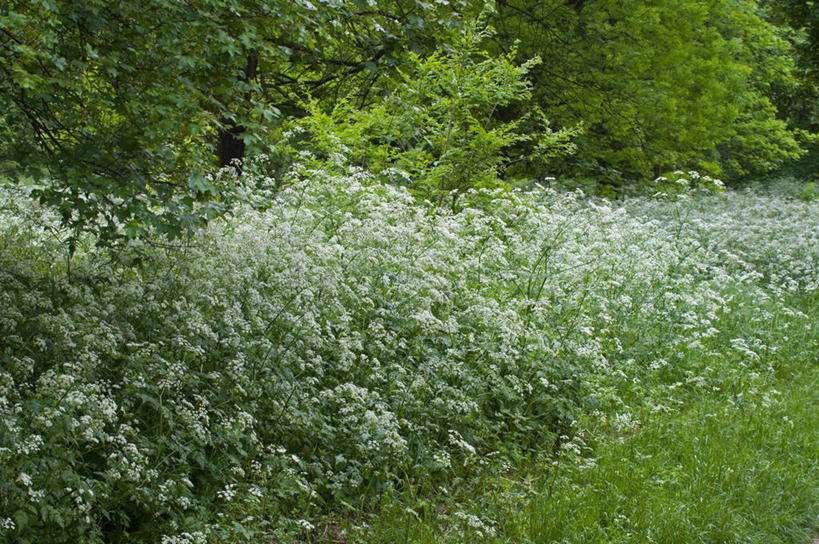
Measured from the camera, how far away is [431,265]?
6.84 meters

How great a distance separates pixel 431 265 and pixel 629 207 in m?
12.5

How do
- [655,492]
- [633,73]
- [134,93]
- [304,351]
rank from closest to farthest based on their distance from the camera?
[134,93] → [655,492] → [304,351] → [633,73]

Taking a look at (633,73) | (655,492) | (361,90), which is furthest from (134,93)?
(633,73)

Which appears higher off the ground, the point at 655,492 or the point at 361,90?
the point at 361,90

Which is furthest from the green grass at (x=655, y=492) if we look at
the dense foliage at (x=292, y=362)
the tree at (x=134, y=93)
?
the tree at (x=134, y=93)

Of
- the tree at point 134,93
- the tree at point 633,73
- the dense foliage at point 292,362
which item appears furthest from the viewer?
the tree at point 633,73

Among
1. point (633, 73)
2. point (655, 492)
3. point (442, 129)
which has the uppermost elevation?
point (633, 73)

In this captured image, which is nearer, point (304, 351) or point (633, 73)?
point (304, 351)

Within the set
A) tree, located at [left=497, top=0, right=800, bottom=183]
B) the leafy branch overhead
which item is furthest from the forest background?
tree, located at [left=497, top=0, right=800, bottom=183]

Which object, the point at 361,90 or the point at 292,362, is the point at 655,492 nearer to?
the point at 292,362

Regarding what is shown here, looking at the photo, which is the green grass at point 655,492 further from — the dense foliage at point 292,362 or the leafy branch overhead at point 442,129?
the leafy branch overhead at point 442,129

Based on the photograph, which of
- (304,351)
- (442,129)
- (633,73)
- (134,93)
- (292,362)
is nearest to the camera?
(134,93)

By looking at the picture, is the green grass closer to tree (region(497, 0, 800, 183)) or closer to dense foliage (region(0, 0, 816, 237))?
dense foliage (region(0, 0, 816, 237))

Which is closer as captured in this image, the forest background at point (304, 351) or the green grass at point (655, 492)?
the forest background at point (304, 351)
